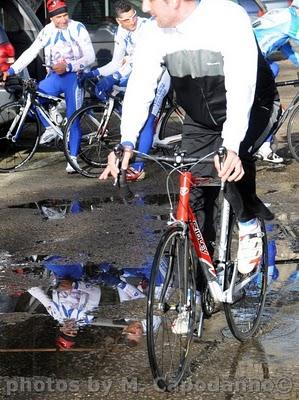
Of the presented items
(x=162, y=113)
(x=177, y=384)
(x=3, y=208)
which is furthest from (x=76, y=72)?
(x=177, y=384)

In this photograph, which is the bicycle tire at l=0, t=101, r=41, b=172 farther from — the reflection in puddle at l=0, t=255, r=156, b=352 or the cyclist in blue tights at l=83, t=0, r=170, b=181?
the reflection in puddle at l=0, t=255, r=156, b=352

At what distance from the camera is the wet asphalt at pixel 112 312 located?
404cm

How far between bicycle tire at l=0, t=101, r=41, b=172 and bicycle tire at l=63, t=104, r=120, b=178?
579 mm

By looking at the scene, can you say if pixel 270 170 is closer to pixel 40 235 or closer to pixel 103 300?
pixel 40 235

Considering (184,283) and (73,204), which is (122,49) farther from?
(184,283)

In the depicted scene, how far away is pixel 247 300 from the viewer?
4.81 metres

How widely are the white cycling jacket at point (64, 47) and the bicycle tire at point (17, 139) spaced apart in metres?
0.44

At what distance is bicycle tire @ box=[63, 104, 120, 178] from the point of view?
8.62 meters

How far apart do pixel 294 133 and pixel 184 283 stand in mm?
5480

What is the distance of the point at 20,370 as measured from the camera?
4.21 metres

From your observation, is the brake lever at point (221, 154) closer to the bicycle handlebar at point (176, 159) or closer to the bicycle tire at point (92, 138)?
the bicycle handlebar at point (176, 159)

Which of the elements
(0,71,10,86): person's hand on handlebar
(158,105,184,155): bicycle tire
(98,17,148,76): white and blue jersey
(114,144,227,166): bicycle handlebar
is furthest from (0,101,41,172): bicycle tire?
(114,144,227,166): bicycle handlebar

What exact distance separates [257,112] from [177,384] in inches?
54.5

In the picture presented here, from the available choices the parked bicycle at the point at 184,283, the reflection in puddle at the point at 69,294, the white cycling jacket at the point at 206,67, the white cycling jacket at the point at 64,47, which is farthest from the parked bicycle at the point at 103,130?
the white cycling jacket at the point at 206,67
